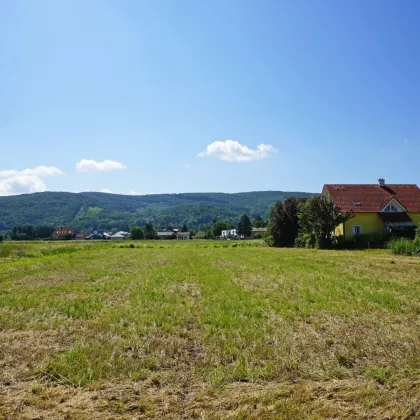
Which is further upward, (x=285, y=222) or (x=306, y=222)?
(x=306, y=222)

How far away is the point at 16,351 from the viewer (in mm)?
6496

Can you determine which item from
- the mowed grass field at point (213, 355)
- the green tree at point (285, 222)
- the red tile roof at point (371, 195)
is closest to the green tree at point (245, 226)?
the green tree at point (285, 222)

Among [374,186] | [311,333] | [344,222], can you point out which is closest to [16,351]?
[311,333]

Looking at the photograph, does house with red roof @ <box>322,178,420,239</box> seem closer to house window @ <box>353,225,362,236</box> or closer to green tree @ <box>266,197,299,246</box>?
house window @ <box>353,225,362,236</box>

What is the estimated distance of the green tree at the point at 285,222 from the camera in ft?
166

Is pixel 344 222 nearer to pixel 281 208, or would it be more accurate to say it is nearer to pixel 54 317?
pixel 281 208

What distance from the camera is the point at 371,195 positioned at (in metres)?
46.9

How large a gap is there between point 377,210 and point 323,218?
9.37 metres

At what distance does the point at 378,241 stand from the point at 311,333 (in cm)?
3881

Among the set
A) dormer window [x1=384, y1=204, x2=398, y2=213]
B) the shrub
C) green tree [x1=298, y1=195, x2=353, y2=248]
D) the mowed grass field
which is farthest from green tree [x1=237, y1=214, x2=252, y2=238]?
the mowed grass field

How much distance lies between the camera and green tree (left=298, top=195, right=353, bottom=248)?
39500 millimetres

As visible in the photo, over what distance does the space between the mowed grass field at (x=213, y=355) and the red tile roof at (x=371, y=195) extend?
35075 millimetres

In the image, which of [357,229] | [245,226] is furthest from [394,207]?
[245,226]

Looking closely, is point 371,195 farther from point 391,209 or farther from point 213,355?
point 213,355
